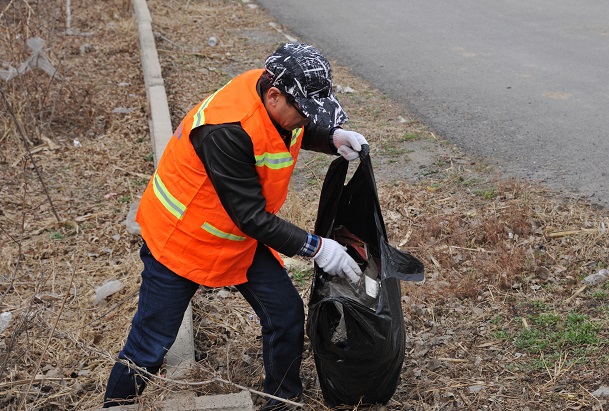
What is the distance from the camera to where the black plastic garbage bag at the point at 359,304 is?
9.61 ft

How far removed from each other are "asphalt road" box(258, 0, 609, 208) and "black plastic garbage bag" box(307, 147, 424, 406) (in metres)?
2.03

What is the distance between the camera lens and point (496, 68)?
757cm

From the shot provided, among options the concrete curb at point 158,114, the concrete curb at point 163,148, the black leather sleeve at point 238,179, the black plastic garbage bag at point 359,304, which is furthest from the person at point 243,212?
the concrete curb at point 158,114

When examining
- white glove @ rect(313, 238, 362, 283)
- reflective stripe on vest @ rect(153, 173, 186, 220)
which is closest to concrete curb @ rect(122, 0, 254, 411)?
white glove @ rect(313, 238, 362, 283)

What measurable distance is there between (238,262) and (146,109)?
4.37m

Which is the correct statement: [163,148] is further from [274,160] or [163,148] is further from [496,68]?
[496,68]

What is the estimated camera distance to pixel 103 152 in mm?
6285

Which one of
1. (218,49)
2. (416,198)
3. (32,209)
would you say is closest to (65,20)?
(218,49)

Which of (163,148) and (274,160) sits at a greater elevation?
(274,160)

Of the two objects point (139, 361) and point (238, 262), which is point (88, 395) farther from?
point (238, 262)

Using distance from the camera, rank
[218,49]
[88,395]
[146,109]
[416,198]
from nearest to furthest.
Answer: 1. [88,395]
2. [416,198]
3. [146,109]
4. [218,49]

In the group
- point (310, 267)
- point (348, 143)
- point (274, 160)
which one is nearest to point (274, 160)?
point (274, 160)

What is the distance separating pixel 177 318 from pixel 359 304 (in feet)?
2.41

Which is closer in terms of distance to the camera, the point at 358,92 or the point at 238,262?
the point at 238,262
